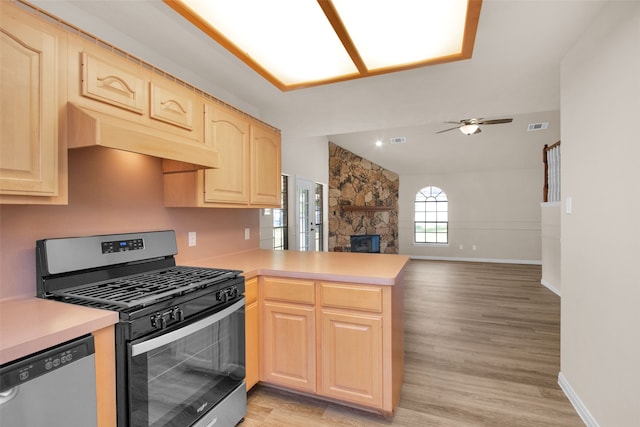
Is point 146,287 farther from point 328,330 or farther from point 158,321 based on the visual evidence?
point 328,330

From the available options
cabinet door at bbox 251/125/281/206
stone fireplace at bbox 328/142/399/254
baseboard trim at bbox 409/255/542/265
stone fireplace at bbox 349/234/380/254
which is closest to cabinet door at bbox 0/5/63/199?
cabinet door at bbox 251/125/281/206

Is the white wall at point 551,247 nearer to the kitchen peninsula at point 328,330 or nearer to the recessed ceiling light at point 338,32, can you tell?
the kitchen peninsula at point 328,330

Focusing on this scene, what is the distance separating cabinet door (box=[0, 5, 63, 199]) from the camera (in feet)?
3.79

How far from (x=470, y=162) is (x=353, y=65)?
255 inches

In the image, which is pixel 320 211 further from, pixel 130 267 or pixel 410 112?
pixel 130 267

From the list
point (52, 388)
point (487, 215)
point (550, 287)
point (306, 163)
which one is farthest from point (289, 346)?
point (487, 215)

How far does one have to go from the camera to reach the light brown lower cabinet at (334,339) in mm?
1881

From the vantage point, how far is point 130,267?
6.15 ft

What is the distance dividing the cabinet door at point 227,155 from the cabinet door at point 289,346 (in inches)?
34.1

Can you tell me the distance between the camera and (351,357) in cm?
195

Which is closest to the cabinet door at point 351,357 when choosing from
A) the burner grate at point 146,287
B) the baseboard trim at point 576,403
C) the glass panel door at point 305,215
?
the burner grate at point 146,287

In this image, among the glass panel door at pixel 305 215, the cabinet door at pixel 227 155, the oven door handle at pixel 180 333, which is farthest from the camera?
the glass panel door at pixel 305 215

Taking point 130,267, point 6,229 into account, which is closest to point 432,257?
point 130,267

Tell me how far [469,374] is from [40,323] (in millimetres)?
2744
